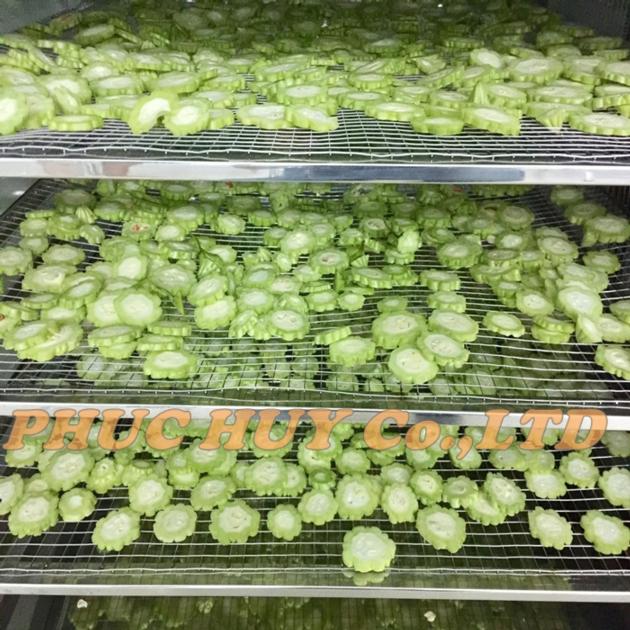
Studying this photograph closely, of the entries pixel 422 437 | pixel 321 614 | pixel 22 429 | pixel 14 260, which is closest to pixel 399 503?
pixel 422 437

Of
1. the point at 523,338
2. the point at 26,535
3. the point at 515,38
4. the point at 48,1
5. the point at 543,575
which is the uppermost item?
the point at 48,1

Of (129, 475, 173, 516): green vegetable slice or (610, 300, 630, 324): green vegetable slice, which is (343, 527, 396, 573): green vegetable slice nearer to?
(129, 475, 173, 516): green vegetable slice

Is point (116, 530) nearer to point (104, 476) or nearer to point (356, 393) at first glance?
point (104, 476)

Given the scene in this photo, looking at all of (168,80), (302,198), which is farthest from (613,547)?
(168,80)

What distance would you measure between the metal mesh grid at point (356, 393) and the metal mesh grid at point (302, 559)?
49 centimetres

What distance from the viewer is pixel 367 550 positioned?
5.39 feet

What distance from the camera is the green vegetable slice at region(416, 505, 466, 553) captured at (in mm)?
1688

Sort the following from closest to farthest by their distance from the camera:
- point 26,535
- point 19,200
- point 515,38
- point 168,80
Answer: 1. point 168,80
2. point 26,535
3. point 515,38
4. point 19,200

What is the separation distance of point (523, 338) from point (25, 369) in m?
1.49

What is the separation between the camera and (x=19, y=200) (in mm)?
2244

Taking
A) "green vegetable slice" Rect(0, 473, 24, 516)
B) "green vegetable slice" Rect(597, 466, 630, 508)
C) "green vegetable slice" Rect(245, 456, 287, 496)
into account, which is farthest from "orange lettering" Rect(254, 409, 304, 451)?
"green vegetable slice" Rect(597, 466, 630, 508)

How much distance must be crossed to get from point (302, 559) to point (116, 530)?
559 mm

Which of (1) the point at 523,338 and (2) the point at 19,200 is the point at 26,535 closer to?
(2) the point at 19,200

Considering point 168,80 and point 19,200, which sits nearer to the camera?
point 168,80
